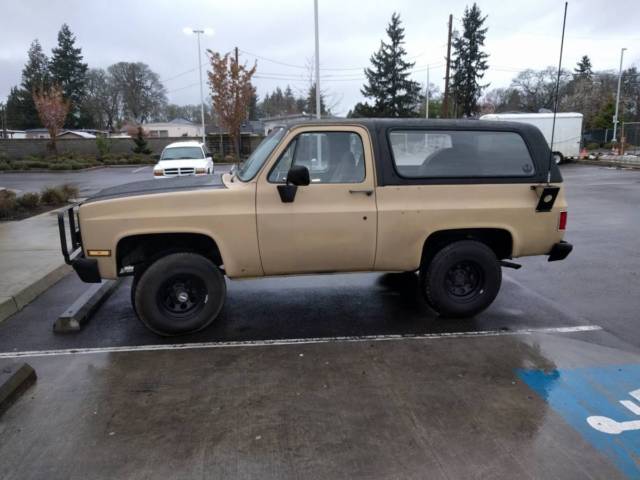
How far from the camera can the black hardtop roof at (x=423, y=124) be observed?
4.85 metres

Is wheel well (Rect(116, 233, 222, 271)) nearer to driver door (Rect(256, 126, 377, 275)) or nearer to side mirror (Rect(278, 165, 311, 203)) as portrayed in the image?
driver door (Rect(256, 126, 377, 275))

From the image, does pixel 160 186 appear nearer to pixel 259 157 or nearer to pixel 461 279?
pixel 259 157

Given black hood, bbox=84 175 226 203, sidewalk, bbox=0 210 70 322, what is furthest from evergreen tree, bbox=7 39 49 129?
black hood, bbox=84 175 226 203

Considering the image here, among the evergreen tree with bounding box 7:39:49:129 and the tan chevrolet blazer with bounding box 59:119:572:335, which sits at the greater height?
the evergreen tree with bounding box 7:39:49:129

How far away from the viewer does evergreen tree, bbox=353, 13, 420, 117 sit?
155ft

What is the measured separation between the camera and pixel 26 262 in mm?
6980

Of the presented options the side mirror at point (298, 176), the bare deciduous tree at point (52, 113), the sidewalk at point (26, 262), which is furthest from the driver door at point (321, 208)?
the bare deciduous tree at point (52, 113)

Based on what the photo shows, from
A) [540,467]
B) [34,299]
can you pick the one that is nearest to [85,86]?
[34,299]

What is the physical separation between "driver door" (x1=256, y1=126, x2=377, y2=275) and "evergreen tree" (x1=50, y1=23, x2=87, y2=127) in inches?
2773

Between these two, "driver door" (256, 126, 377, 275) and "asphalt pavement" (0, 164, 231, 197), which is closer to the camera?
"driver door" (256, 126, 377, 275)

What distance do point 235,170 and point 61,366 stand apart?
8.61 feet

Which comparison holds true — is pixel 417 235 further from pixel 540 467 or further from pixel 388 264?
pixel 540 467

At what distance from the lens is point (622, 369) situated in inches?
160

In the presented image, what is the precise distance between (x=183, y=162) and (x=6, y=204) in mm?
6203
